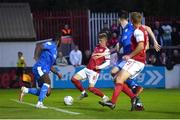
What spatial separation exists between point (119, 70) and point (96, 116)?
1.89 m

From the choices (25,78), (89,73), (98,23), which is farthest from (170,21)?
(89,73)

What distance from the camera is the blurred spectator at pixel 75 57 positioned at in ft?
103

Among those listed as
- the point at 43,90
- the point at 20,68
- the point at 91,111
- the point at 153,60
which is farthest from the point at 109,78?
the point at 91,111

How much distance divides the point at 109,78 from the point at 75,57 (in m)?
1.99

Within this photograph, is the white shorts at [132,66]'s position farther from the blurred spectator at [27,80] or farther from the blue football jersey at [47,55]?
the blurred spectator at [27,80]

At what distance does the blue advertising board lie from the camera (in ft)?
100

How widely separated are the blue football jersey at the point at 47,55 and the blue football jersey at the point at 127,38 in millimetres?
1717

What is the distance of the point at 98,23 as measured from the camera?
34594 millimetres

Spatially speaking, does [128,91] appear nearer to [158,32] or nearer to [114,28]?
[114,28]

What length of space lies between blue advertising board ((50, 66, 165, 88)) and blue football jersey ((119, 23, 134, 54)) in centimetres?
1282

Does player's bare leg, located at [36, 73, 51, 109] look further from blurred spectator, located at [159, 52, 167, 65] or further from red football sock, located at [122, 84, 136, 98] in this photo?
blurred spectator, located at [159, 52, 167, 65]

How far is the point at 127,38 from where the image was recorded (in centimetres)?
1753

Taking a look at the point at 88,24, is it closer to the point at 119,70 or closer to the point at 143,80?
the point at 143,80

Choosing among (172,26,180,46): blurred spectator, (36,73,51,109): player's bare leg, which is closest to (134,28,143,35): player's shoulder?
(36,73,51,109): player's bare leg
